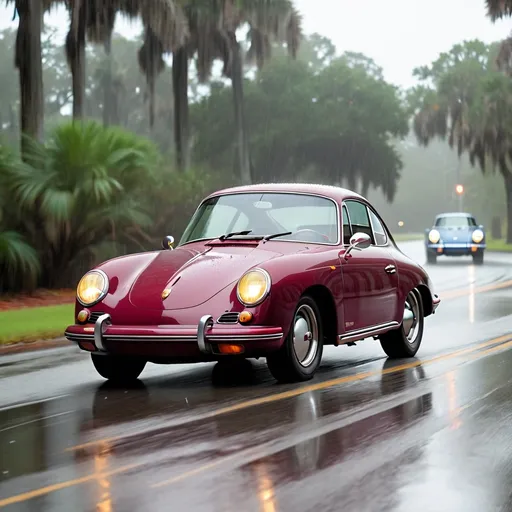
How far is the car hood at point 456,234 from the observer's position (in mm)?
34719

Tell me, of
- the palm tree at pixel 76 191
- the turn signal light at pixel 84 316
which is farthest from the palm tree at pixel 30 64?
the turn signal light at pixel 84 316

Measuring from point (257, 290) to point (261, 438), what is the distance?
2.04 meters

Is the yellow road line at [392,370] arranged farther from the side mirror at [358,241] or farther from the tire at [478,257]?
the tire at [478,257]

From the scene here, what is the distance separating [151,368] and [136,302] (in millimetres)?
1716

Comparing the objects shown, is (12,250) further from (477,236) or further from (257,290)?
(477,236)

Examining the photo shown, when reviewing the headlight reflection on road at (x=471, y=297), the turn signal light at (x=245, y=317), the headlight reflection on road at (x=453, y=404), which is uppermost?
the turn signal light at (x=245, y=317)

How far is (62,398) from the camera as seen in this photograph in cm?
871

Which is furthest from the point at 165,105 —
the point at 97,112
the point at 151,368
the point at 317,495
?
the point at 317,495

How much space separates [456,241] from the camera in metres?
34.7

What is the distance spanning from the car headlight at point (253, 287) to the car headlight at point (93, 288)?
3.84 ft

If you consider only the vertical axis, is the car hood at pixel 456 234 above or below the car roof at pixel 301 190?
below

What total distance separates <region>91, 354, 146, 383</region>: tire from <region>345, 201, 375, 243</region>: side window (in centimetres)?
246

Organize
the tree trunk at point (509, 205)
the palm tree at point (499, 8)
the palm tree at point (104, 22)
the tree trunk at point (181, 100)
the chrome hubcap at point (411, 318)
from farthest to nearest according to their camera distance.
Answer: the tree trunk at point (509, 205)
the palm tree at point (499, 8)
the tree trunk at point (181, 100)
the palm tree at point (104, 22)
the chrome hubcap at point (411, 318)

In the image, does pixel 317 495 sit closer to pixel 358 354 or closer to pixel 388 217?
pixel 358 354
